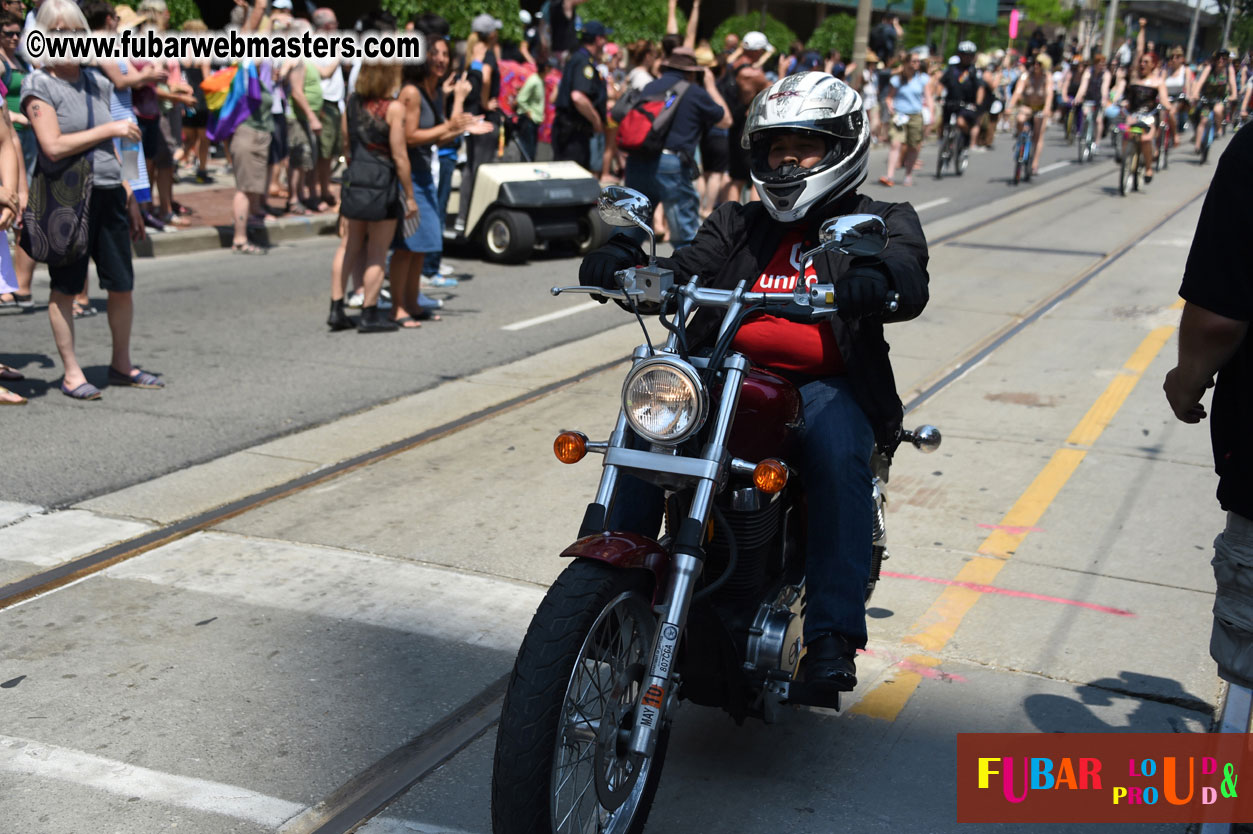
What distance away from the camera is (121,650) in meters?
4.02

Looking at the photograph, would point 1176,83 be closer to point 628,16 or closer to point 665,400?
point 628,16

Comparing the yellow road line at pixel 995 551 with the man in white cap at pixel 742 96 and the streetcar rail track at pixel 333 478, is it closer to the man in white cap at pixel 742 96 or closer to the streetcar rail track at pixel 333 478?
the streetcar rail track at pixel 333 478

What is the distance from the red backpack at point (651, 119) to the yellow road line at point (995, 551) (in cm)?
412

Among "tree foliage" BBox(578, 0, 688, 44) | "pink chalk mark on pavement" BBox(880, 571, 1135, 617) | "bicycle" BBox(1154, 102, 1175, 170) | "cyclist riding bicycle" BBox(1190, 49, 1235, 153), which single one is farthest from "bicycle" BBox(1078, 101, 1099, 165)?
"pink chalk mark on pavement" BBox(880, 571, 1135, 617)

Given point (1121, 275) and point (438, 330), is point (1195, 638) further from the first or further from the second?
point (1121, 275)

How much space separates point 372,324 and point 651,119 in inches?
118

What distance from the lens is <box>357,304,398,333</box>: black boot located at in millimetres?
8766

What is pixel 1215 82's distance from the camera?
23.7 m

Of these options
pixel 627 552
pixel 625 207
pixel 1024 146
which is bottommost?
pixel 627 552

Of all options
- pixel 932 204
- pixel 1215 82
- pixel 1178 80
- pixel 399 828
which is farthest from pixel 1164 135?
pixel 399 828

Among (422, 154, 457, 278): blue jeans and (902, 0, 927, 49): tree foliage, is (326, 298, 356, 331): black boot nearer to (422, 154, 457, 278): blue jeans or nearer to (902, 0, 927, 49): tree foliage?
(422, 154, 457, 278): blue jeans

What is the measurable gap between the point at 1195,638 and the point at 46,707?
358cm

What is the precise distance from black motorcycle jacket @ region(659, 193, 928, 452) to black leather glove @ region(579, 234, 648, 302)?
0.36 feet

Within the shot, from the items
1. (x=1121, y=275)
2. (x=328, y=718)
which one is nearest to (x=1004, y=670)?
(x=328, y=718)
